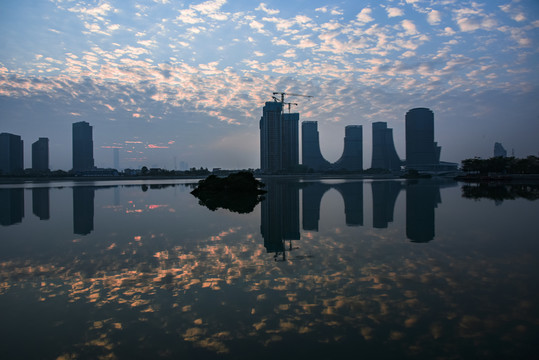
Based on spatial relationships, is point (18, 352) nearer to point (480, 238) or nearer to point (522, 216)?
point (480, 238)

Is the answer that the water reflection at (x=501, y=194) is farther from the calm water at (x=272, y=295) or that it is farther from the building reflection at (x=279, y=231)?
the calm water at (x=272, y=295)

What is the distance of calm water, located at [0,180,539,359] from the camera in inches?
241

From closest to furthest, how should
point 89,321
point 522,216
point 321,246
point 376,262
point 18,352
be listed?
point 18,352, point 89,321, point 376,262, point 321,246, point 522,216

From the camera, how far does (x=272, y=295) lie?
8.53m

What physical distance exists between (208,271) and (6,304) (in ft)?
17.5

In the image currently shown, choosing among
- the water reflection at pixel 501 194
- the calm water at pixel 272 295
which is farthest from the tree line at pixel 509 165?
the calm water at pixel 272 295

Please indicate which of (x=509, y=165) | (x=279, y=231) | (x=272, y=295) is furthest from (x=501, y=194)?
(x=509, y=165)

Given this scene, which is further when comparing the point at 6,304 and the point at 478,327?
the point at 6,304

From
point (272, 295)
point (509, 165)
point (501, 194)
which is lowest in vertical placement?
point (272, 295)

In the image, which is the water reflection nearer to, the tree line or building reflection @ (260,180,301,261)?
building reflection @ (260,180,301,261)

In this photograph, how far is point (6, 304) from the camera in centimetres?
826

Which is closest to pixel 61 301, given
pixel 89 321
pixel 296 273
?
pixel 89 321

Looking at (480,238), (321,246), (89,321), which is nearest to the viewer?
(89,321)

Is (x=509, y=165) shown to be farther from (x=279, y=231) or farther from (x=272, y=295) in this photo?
(x=272, y=295)
